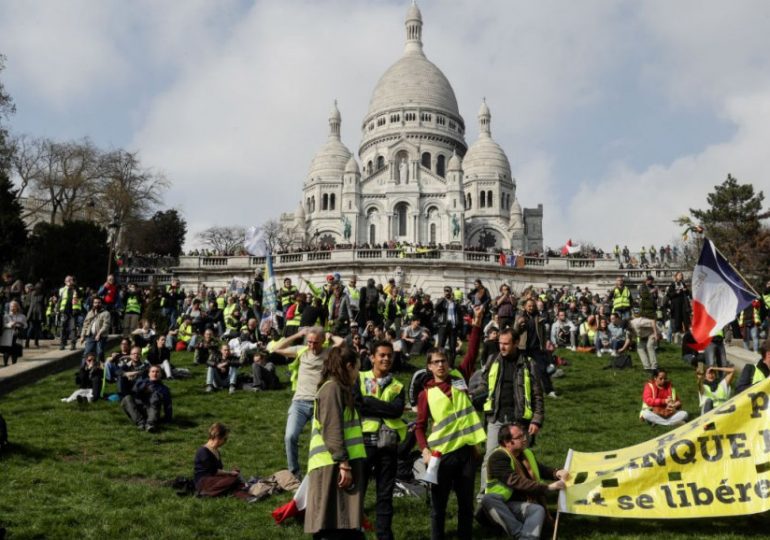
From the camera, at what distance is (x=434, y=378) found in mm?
6730

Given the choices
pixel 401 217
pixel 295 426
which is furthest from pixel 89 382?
pixel 401 217

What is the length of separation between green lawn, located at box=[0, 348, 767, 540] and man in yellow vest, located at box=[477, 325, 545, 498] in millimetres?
993

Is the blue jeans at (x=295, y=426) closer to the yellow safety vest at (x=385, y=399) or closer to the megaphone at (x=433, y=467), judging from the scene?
the yellow safety vest at (x=385, y=399)

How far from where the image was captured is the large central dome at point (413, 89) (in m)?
96.3

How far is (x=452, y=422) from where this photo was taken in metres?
6.37

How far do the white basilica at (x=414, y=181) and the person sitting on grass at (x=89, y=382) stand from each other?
61.7 metres

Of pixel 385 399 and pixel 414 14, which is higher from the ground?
pixel 414 14

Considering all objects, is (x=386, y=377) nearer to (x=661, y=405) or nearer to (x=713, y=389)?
(x=661, y=405)

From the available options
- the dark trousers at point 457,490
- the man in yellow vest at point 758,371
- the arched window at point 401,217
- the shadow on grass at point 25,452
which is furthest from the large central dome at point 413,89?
the dark trousers at point 457,490

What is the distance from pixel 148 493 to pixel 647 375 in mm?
11001

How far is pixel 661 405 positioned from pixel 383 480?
21.3ft

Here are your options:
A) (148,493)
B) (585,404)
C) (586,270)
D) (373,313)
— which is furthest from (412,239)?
(148,493)

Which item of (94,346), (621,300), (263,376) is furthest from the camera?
(621,300)

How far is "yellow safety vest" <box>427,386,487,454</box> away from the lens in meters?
6.30
